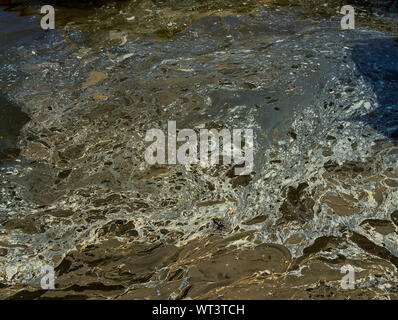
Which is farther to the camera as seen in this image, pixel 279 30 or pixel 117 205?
pixel 279 30

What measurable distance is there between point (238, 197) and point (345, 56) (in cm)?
181

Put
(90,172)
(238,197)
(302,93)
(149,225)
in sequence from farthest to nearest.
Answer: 1. (302,93)
2. (90,172)
3. (238,197)
4. (149,225)

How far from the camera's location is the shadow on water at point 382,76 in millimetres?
2463

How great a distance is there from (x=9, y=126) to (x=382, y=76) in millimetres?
2796

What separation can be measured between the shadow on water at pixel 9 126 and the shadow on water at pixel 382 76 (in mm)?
2321

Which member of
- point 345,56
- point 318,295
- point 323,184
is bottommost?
point 318,295

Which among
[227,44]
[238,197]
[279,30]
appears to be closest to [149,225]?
[238,197]

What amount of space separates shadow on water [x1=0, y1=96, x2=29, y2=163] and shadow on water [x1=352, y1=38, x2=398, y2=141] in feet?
7.62

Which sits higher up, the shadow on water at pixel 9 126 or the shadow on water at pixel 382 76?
the shadow on water at pixel 382 76

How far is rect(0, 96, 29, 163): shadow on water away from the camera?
2391 millimetres

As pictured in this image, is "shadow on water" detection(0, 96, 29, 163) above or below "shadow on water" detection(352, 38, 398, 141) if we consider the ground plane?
below

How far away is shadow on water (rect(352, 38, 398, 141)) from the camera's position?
246 cm

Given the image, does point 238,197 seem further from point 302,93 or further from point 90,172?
point 302,93

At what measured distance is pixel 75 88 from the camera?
2908 millimetres
